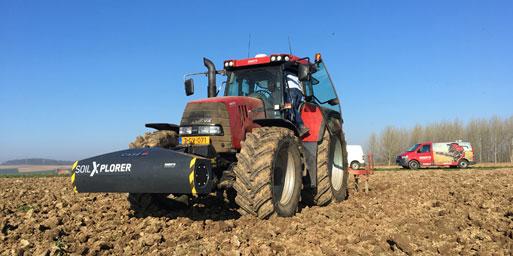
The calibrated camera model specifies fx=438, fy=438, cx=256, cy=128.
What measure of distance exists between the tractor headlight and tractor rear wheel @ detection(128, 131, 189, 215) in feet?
2.10

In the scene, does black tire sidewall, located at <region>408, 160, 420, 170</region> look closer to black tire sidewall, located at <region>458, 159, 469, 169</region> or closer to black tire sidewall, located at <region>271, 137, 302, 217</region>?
black tire sidewall, located at <region>458, 159, 469, 169</region>

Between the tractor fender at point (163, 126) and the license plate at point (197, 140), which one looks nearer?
the license plate at point (197, 140)

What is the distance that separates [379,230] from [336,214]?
→ 111 cm

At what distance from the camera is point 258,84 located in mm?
7883

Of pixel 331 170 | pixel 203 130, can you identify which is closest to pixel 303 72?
pixel 203 130

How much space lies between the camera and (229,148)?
6668mm

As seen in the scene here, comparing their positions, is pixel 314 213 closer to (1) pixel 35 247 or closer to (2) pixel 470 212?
(2) pixel 470 212

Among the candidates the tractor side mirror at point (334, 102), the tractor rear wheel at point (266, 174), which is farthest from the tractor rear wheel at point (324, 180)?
the tractor rear wheel at point (266, 174)

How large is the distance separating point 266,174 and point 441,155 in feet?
84.4

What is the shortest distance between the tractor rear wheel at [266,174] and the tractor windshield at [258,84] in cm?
104

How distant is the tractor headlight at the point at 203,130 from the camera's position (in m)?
6.59

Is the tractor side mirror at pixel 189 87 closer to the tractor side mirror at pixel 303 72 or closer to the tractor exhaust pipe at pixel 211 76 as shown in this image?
the tractor exhaust pipe at pixel 211 76

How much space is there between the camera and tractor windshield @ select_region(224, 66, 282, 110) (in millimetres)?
7572

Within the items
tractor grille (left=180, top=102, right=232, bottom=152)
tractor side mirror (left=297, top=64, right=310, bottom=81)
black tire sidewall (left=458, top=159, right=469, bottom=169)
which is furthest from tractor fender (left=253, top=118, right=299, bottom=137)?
black tire sidewall (left=458, top=159, right=469, bottom=169)
